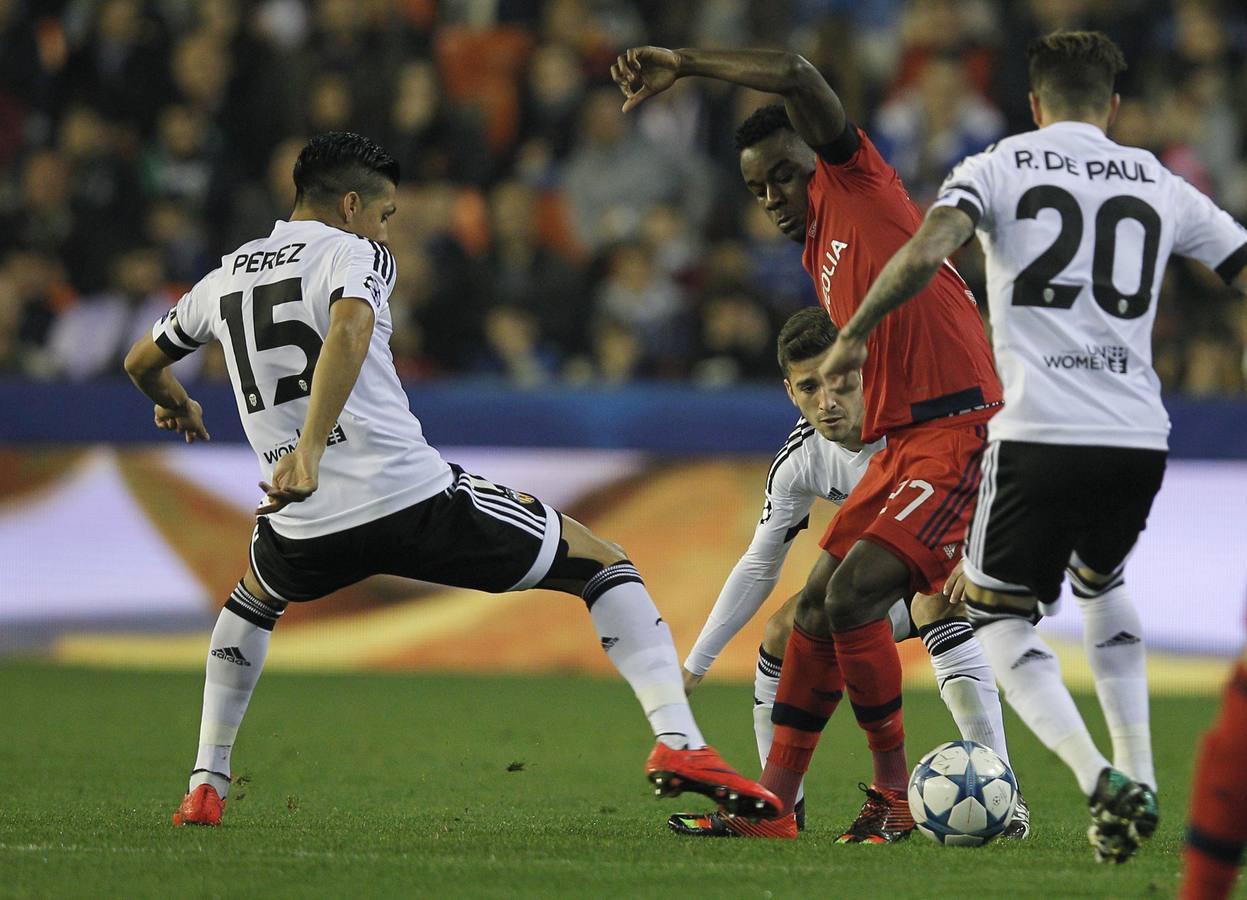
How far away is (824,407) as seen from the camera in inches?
239

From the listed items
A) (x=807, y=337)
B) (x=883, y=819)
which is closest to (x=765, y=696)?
(x=883, y=819)

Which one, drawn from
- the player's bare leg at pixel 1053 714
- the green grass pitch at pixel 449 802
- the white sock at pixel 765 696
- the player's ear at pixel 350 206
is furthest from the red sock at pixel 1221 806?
the player's ear at pixel 350 206

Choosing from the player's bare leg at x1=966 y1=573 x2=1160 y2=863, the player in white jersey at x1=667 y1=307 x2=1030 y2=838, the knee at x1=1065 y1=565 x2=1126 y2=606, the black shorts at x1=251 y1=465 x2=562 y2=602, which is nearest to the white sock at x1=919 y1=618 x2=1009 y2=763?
the player in white jersey at x1=667 y1=307 x2=1030 y2=838

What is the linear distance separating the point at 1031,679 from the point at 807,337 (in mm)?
1565

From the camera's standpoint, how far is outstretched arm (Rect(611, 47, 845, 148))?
5379mm

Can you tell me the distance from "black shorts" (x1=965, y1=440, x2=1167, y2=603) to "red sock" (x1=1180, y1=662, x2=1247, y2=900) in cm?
136

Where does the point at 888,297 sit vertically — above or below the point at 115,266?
below

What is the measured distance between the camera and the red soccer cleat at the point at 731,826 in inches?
224

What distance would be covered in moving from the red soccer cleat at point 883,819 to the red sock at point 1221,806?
6.61ft

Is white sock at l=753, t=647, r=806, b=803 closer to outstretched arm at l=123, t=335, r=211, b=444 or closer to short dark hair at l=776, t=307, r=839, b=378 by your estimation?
short dark hair at l=776, t=307, r=839, b=378

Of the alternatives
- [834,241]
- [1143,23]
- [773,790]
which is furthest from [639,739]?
[1143,23]

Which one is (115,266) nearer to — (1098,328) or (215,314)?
(215,314)

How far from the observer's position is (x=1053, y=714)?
496 cm

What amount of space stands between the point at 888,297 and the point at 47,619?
8.01 meters
